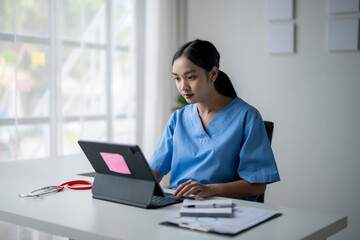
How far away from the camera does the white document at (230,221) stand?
116cm

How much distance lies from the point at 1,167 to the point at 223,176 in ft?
3.44

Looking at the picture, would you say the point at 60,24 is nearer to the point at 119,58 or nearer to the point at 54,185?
the point at 119,58

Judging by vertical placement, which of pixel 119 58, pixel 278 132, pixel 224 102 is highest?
pixel 119 58

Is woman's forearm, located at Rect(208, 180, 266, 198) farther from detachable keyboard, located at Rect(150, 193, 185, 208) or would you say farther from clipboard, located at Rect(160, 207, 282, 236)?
clipboard, located at Rect(160, 207, 282, 236)

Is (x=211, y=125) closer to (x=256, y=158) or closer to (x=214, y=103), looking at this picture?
(x=214, y=103)

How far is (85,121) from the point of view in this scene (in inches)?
138

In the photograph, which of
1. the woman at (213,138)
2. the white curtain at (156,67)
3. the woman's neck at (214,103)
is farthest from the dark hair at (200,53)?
the white curtain at (156,67)

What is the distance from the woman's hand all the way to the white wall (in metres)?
2.13

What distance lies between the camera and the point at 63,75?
3320mm

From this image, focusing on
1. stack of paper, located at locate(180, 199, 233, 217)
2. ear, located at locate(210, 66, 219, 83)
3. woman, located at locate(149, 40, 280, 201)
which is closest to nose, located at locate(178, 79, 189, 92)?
woman, located at locate(149, 40, 280, 201)

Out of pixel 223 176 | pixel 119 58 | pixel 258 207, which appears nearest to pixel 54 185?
pixel 223 176

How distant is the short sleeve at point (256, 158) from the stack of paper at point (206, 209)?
0.32 metres

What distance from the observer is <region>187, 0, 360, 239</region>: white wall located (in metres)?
3.34

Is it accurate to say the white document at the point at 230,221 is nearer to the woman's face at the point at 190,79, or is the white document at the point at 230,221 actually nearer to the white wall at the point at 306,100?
the woman's face at the point at 190,79
